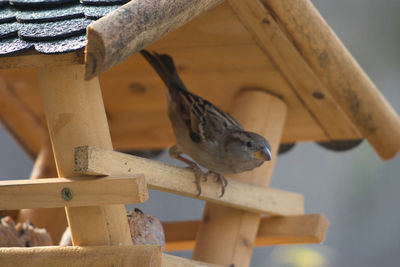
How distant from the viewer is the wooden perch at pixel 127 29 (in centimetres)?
140

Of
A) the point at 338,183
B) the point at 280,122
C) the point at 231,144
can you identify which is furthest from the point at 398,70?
the point at 231,144

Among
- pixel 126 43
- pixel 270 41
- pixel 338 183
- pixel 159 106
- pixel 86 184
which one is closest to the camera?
pixel 126 43

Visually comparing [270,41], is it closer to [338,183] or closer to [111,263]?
[111,263]

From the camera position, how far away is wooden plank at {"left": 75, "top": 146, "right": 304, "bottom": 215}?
171cm

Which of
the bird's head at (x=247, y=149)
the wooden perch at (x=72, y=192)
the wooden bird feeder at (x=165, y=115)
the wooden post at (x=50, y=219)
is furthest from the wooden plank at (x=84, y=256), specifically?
the wooden post at (x=50, y=219)

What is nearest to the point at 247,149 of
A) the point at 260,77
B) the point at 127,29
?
the point at 260,77

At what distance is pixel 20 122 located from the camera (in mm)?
3227

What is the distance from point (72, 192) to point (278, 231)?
3.61 ft

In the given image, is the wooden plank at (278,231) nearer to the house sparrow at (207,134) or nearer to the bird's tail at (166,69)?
the house sparrow at (207,134)

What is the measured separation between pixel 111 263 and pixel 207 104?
0.85 meters

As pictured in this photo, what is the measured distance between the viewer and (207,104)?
2.45 metres

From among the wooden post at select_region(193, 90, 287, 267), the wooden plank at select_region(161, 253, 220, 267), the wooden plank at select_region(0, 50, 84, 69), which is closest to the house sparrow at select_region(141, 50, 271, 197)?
the wooden post at select_region(193, 90, 287, 267)

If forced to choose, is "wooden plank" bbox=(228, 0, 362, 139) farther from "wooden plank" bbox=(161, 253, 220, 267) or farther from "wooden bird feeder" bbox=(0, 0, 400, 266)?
"wooden plank" bbox=(161, 253, 220, 267)

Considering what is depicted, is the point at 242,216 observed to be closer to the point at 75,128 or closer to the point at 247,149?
the point at 247,149
